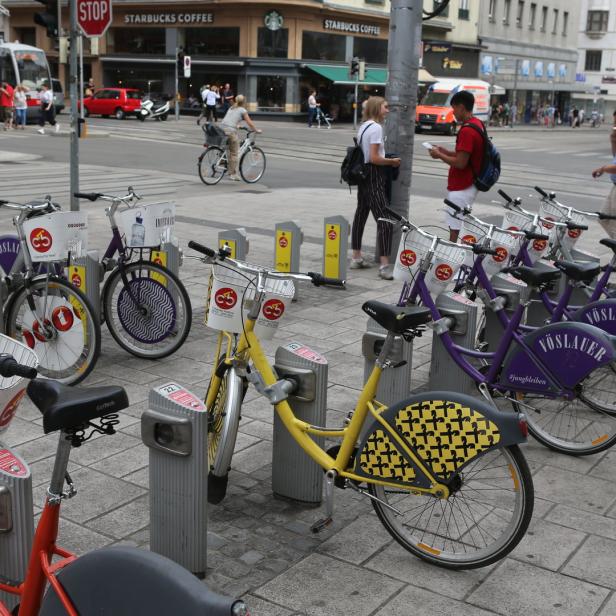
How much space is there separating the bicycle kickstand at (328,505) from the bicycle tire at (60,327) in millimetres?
2394

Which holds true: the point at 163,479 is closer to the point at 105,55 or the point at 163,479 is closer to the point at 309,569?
the point at 309,569

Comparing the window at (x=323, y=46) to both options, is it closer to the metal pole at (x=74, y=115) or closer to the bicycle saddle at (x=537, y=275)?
the metal pole at (x=74, y=115)

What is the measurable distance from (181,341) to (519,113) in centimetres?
5871

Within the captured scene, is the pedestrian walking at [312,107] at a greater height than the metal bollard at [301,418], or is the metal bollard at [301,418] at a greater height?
the pedestrian walking at [312,107]

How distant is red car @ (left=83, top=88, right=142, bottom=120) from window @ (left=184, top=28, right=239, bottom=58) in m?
7.79

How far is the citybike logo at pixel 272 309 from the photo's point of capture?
13.5 feet

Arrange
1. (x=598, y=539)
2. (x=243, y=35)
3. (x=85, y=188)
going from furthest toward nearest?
(x=243, y=35)
(x=85, y=188)
(x=598, y=539)

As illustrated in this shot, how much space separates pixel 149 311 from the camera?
6469mm

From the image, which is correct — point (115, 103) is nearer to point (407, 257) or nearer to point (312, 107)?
point (312, 107)

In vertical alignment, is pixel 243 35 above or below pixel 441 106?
above

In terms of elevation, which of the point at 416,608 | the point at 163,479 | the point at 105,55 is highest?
the point at 105,55

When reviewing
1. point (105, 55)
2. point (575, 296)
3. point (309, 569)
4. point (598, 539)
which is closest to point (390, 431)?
Result: point (309, 569)

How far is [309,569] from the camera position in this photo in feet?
12.2

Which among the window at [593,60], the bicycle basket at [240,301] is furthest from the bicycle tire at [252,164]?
the window at [593,60]
